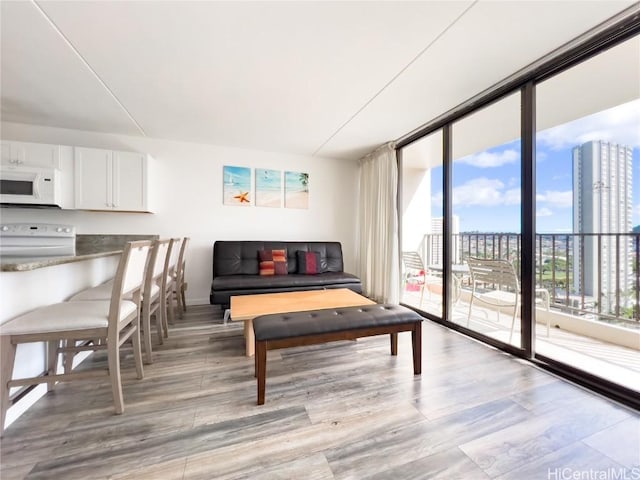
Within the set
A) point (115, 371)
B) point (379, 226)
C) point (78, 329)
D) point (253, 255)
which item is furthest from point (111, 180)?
point (379, 226)

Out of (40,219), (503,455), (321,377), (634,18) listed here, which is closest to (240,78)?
(321,377)

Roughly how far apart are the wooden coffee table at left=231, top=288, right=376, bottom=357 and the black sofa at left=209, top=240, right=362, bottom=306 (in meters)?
0.53

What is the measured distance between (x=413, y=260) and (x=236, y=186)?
2804mm

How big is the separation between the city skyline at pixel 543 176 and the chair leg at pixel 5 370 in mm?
3293

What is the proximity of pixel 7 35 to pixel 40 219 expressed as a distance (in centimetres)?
223

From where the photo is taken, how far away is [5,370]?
111 centimetres

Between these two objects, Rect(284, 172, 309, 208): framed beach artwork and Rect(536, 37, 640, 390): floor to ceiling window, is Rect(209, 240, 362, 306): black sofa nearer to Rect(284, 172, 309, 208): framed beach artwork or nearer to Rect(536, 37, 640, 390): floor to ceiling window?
Rect(284, 172, 309, 208): framed beach artwork

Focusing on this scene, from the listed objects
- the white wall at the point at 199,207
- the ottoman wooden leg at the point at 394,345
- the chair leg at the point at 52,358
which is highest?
the white wall at the point at 199,207

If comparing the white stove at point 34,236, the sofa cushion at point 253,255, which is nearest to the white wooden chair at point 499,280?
the sofa cushion at point 253,255

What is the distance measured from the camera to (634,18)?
1.38 metres

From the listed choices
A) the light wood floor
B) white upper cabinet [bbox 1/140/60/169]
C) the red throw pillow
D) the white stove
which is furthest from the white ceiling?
the light wood floor

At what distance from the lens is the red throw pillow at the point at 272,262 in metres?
3.31

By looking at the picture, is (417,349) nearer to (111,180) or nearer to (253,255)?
(253,255)

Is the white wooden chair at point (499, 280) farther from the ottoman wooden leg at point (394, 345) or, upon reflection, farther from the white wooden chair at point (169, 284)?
the white wooden chair at point (169, 284)
